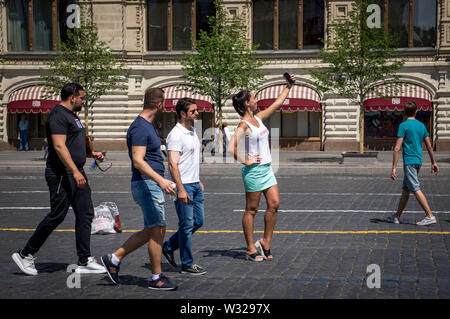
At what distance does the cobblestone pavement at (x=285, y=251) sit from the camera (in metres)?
5.43

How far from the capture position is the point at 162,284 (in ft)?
17.7

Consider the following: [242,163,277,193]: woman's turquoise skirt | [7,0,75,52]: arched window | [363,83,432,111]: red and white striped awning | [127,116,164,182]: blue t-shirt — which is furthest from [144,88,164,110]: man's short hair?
[7,0,75,52]: arched window

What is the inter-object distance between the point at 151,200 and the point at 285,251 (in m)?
2.34

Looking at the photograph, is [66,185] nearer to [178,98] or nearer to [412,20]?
[178,98]

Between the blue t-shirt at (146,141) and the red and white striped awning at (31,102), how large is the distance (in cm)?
2742

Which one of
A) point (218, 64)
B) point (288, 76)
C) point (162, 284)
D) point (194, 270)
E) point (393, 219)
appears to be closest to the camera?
point (162, 284)

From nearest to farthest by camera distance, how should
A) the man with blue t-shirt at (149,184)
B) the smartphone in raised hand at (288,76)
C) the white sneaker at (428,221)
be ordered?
the man with blue t-shirt at (149,184) < the smartphone in raised hand at (288,76) < the white sneaker at (428,221)

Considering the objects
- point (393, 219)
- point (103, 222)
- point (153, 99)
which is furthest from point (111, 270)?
point (393, 219)

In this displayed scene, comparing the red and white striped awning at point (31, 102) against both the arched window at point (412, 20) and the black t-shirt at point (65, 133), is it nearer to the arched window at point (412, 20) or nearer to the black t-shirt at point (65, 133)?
the arched window at point (412, 20)

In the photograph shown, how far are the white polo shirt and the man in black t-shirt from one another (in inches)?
35.4

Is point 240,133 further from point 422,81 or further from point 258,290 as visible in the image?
point 422,81

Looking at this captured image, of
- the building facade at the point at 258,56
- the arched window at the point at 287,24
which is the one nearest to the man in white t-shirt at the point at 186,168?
the building facade at the point at 258,56

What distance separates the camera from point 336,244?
7.54m
